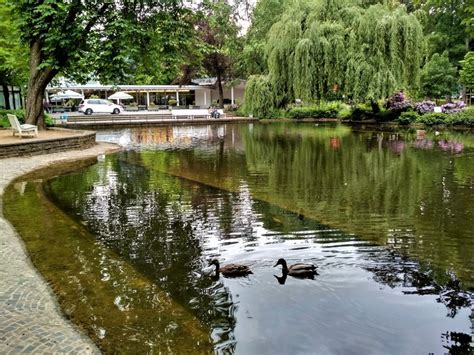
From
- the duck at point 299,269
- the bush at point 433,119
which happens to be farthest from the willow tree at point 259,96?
the duck at point 299,269

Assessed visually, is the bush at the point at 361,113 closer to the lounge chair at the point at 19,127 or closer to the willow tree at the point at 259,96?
the willow tree at the point at 259,96

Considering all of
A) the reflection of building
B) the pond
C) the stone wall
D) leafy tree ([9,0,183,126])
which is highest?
leafy tree ([9,0,183,126])

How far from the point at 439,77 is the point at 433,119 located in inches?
469

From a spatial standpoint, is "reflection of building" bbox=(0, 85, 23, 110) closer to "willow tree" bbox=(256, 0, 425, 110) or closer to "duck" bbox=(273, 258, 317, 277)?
"willow tree" bbox=(256, 0, 425, 110)

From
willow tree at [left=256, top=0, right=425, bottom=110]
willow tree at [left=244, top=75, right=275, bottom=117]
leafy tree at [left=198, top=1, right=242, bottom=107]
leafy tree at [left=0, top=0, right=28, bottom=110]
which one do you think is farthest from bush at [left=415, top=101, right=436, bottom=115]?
leafy tree at [left=0, top=0, right=28, bottom=110]

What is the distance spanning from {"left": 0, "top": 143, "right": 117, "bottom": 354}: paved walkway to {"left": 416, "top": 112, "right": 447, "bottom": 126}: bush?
27.5 m

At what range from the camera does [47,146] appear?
53.4ft

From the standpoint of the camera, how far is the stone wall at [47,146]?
14.7 m

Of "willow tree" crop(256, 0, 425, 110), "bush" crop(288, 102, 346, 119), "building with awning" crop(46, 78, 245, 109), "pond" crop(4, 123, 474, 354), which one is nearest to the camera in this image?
"pond" crop(4, 123, 474, 354)

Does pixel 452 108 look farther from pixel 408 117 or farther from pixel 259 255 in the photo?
pixel 259 255

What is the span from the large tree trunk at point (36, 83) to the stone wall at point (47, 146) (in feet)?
8.83

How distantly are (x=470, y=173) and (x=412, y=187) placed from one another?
299cm

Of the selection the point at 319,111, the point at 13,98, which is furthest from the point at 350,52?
the point at 13,98

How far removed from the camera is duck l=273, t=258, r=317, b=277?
18.6ft
